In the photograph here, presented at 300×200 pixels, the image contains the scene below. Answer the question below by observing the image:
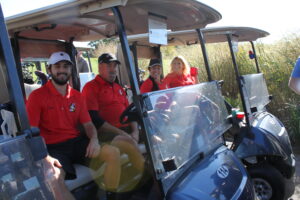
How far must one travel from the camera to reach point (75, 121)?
9.44 ft

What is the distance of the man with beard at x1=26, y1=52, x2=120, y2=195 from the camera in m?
2.48

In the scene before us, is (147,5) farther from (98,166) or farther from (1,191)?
(1,191)

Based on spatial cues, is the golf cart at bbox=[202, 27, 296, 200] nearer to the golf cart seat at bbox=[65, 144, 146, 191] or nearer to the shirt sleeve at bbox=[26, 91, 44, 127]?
the golf cart seat at bbox=[65, 144, 146, 191]

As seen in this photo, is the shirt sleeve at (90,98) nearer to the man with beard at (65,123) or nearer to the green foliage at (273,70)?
the man with beard at (65,123)

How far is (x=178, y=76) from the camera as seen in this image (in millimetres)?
4730

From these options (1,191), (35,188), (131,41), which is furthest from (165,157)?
(131,41)

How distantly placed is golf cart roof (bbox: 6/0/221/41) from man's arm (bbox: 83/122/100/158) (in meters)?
0.96

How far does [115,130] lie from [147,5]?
4.24 feet

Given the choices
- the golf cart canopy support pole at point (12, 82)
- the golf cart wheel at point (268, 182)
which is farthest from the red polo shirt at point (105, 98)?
the golf cart canopy support pole at point (12, 82)

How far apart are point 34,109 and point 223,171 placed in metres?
1.60

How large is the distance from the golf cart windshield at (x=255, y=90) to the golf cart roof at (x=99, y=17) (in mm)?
1236

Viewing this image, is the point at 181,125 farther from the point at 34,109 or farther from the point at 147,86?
the point at 147,86

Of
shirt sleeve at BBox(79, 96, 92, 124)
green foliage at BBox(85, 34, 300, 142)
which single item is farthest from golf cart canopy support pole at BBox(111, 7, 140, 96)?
green foliage at BBox(85, 34, 300, 142)

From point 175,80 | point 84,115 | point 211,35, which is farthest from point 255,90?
point 84,115
